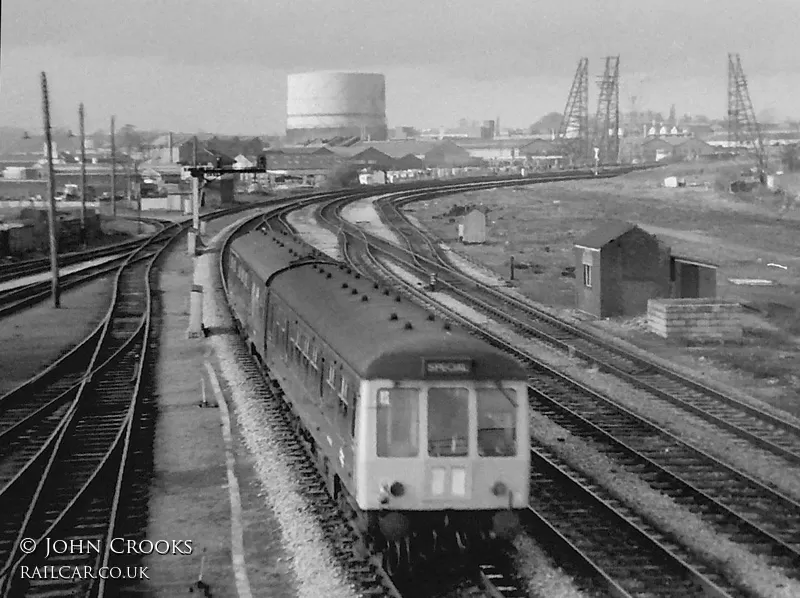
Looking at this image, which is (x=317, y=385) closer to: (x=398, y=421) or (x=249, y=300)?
(x=398, y=421)

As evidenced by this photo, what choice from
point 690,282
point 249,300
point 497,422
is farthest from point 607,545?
point 690,282

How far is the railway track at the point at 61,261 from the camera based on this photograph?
44188 mm

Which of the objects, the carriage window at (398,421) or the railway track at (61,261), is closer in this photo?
the carriage window at (398,421)

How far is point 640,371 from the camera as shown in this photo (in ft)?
74.9

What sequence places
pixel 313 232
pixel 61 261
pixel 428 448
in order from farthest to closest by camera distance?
1. pixel 313 232
2. pixel 61 261
3. pixel 428 448

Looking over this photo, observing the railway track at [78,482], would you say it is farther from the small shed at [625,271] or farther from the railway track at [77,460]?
the small shed at [625,271]

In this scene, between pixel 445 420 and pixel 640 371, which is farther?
pixel 640 371

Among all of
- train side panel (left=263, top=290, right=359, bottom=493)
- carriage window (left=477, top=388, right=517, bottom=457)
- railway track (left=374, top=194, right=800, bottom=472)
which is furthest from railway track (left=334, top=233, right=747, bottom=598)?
railway track (left=374, top=194, right=800, bottom=472)

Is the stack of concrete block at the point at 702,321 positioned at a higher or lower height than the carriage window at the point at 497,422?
lower

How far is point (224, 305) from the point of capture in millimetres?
33062

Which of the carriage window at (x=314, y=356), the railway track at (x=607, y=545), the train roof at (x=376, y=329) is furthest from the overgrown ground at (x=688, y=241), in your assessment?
the carriage window at (x=314, y=356)

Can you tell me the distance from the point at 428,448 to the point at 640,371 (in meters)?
12.2

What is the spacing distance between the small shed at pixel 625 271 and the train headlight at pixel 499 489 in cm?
1845

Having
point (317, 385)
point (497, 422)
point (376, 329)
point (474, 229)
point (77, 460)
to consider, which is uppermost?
point (376, 329)
